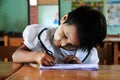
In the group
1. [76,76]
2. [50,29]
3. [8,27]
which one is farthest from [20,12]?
[76,76]

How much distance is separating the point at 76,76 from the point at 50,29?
39cm

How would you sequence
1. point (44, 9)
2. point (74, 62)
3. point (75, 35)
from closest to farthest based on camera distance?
point (75, 35), point (74, 62), point (44, 9)

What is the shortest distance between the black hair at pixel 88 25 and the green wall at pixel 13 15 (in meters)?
3.90

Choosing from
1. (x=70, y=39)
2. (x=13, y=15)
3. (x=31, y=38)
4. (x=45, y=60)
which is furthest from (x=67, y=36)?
(x=13, y=15)

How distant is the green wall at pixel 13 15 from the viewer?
4875 millimetres

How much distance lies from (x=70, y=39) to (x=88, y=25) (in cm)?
9

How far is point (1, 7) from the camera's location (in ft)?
16.0

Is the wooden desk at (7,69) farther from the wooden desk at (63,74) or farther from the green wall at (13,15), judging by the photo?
the green wall at (13,15)

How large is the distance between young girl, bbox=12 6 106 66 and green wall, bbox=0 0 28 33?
12.2 ft

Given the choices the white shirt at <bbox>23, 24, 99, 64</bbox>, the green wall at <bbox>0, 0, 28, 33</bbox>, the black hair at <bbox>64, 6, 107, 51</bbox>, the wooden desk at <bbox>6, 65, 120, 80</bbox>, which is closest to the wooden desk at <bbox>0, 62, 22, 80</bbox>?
the wooden desk at <bbox>6, 65, 120, 80</bbox>

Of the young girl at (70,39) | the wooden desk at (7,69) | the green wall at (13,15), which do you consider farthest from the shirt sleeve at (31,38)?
the green wall at (13,15)

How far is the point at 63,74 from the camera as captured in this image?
35.7 inches

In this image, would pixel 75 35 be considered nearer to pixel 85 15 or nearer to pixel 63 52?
pixel 85 15

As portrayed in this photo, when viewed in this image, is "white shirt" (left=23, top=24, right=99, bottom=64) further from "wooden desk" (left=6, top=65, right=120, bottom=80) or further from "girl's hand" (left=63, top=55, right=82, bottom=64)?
"wooden desk" (left=6, top=65, right=120, bottom=80)
